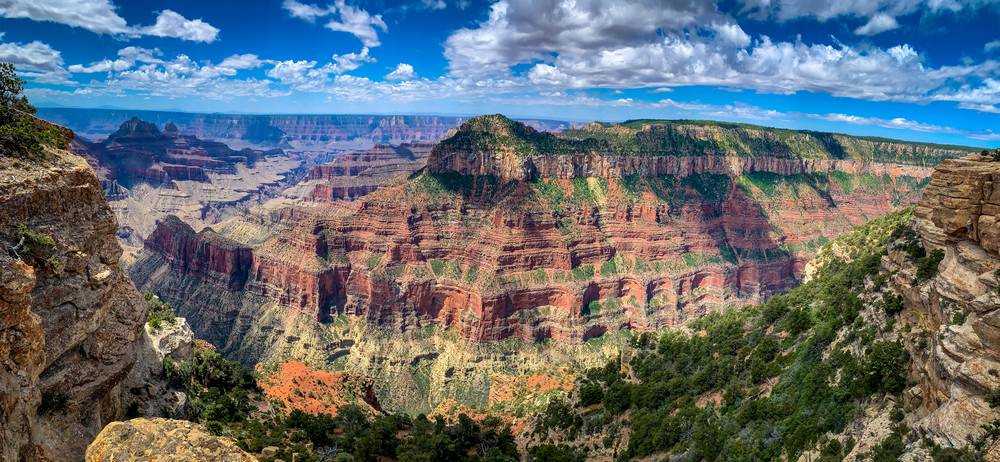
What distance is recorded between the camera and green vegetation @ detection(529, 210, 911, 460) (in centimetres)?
3130

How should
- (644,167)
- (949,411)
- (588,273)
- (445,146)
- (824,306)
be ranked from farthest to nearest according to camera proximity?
(644,167) → (445,146) → (588,273) → (824,306) → (949,411)

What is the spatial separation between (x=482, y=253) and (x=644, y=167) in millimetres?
62916

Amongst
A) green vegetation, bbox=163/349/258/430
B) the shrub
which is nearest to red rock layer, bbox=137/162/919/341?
green vegetation, bbox=163/349/258/430

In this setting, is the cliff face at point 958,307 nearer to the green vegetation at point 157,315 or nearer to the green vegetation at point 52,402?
the green vegetation at point 52,402

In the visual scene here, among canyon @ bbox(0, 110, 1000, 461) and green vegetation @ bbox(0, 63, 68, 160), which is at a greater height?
green vegetation @ bbox(0, 63, 68, 160)

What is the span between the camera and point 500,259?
389 feet

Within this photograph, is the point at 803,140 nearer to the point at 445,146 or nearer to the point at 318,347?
the point at 445,146

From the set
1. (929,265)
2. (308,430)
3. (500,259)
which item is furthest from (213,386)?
(500,259)

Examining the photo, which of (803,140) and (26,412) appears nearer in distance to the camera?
(26,412)

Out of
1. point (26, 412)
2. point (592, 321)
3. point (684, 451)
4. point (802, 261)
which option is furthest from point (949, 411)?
point (802, 261)

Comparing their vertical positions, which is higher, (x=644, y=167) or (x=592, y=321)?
(x=644, y=167)

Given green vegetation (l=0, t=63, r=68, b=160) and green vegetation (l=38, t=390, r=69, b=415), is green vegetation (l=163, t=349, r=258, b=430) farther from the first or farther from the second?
green vegetation (l=0, t=63, r=68, b=160)

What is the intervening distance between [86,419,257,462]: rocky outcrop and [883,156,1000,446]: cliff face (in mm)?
26691

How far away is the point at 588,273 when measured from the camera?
128 meters
